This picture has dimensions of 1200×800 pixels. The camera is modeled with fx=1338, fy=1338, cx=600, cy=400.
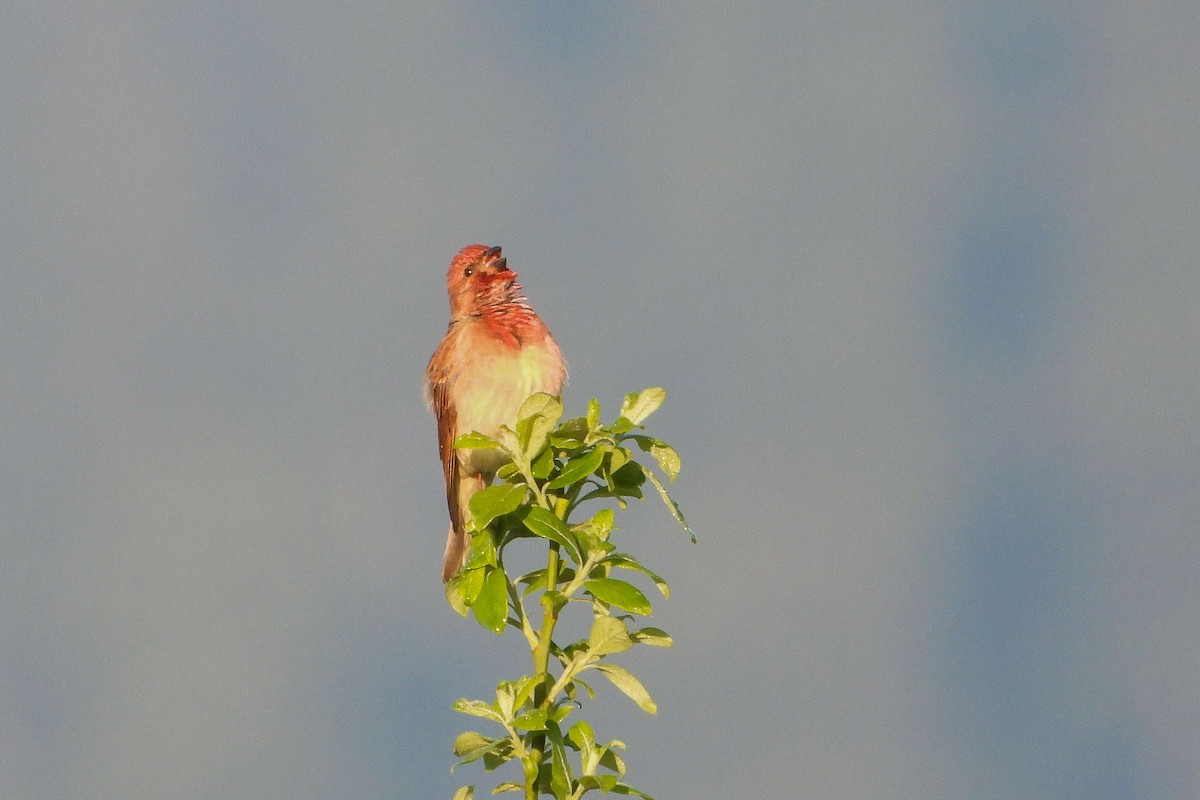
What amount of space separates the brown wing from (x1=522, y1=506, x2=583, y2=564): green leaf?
500 cm

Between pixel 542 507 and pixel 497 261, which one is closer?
pixel 542 507

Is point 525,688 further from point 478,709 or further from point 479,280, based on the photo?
point 479,280

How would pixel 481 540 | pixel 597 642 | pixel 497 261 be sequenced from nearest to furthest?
pixel 597 642 → pixel 481 540 → pixel 497 261

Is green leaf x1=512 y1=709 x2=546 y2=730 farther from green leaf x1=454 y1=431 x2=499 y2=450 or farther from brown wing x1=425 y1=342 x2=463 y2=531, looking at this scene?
brown wing x1=425 y1=342 x2=463 y2=531

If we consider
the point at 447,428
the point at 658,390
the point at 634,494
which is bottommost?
the point at 634,494

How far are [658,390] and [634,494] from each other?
298mm

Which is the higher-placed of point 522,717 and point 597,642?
point 597,642

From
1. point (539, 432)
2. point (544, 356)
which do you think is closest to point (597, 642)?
point (539, 432)

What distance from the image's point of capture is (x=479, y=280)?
859 cm

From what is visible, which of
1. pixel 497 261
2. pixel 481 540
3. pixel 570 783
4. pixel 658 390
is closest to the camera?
pixel 570 783

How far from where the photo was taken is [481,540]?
3.27 m

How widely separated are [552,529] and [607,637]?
11.9 inches

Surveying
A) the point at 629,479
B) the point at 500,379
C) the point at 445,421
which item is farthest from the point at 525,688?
the point at 445,421

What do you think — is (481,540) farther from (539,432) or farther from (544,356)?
(544,356)
